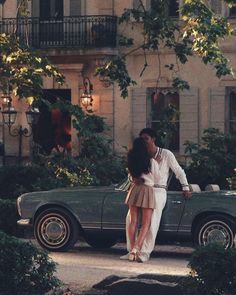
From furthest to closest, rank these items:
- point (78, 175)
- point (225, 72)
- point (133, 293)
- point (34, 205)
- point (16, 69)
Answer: point (78, 175), point (34, 205), point (225, 72), point (16, 69), point (133, 293)

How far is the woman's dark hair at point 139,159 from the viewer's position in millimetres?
14508

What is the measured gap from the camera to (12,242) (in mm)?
11047

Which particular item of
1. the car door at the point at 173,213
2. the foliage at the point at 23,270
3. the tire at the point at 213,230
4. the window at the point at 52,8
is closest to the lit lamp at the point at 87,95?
the window at the point at 52,8

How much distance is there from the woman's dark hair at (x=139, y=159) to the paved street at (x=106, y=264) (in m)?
1.25

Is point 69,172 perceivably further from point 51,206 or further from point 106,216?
point 106,216

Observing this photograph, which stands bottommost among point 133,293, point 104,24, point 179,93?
point 133,293

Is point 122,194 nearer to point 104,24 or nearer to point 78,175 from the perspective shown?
point 78,175

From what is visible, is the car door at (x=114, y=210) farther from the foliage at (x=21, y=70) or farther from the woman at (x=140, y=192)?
the foliage at (x=21, y=70)

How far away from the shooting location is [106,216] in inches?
636

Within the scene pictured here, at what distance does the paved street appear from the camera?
13654 millimetres

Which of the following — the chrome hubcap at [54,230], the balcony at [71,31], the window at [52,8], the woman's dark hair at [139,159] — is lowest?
the chrome hubcap at [54,230]

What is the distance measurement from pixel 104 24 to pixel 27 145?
4.20 m

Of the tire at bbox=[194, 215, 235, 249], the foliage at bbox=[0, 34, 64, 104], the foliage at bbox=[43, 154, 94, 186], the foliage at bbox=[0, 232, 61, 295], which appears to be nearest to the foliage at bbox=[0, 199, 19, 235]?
the foliage at bbox=[43, 154, 94, 186]

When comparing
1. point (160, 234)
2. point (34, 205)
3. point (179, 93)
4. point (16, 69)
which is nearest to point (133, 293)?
point (16, 69)
